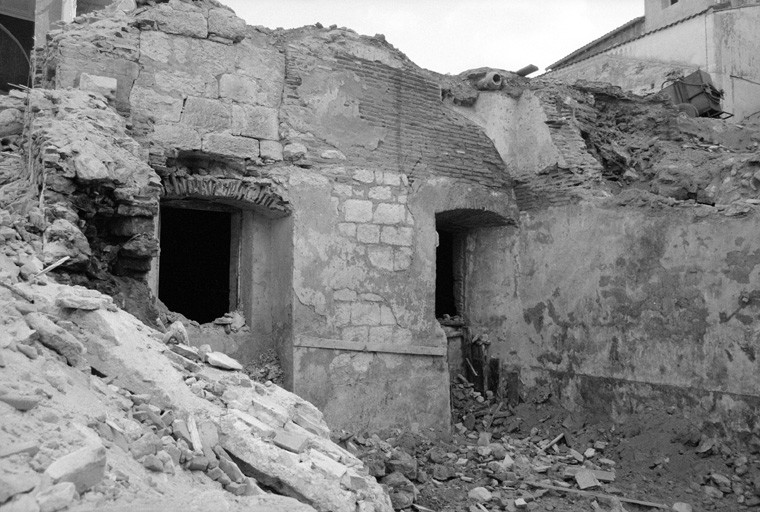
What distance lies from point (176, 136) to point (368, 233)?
6.95ft

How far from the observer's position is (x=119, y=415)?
3.12 metres

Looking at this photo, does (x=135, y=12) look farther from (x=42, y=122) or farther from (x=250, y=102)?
(x=42, y=122)

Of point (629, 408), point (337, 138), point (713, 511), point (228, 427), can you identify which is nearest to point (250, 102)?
point (337, 138)

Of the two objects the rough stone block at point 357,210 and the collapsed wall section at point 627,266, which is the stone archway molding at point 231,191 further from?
the collapsed wall section at point 627,266

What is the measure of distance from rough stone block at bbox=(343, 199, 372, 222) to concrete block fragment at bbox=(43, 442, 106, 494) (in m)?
5.08

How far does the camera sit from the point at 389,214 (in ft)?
25.4

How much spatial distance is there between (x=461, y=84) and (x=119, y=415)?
→ 6959 mm

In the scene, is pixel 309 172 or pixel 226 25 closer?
pixel 226 25

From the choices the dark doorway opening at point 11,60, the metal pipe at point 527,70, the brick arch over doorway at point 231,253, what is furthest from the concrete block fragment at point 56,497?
the dark doorway opening at point 11,60

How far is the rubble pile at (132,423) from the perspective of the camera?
2.49 metres

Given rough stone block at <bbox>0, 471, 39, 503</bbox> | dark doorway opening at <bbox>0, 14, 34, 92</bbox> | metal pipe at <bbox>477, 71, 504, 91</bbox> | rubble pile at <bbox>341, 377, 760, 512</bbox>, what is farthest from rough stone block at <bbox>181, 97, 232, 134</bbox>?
dark doorway opening at <bbox>0, 14, 34, 92</bbox>

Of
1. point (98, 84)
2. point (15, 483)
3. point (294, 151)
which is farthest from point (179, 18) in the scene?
point (15, 483)

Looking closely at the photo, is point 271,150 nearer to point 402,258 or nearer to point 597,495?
point 402,258

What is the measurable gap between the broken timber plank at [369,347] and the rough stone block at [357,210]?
1.25 meters
